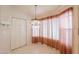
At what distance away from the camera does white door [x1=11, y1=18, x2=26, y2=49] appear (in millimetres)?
1356

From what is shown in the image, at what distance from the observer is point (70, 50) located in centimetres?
134

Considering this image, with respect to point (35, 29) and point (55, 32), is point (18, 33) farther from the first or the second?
point (55, 32)

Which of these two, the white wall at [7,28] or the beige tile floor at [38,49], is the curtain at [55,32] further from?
the white wall at [7,28]

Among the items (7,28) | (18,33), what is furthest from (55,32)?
(7,28)

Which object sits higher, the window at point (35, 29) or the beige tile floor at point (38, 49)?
the window at point (35, 29)

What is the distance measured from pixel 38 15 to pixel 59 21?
0.33 meters

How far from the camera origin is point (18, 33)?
54.3 inches

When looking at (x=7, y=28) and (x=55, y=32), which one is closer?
(x=7, y=28)

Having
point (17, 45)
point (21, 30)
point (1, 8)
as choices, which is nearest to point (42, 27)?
point (21, 30)

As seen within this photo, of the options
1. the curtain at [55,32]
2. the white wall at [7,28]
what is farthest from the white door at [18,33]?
the curtain at [55,32]

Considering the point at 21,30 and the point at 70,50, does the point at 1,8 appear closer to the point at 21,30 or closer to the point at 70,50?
the point at 21,30

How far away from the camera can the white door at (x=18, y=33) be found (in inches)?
53.4
